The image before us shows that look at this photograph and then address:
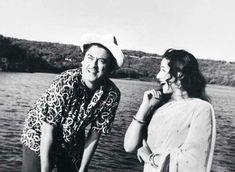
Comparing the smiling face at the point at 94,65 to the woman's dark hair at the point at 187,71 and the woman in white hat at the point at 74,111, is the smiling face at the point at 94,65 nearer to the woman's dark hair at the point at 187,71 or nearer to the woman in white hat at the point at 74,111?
the woman in white hat at the point at 74,111

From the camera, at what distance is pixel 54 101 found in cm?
208

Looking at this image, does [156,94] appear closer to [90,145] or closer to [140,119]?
[140,119]

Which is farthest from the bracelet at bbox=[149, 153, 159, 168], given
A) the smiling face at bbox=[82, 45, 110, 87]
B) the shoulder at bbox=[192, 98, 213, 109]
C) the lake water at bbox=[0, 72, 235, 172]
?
the lake water at bbox=[0, 72, 235, 172]

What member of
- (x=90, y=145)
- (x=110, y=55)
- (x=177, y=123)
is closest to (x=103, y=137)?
(x=90, y=145)

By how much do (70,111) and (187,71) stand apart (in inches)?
27.3

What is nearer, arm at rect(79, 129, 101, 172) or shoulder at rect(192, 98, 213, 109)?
shoulder at rect(192, 98, 213, 109)

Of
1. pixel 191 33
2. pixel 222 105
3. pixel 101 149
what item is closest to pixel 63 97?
pixel 191 33

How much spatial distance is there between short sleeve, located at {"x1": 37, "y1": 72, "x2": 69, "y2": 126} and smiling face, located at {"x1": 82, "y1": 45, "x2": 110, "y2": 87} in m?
0.14

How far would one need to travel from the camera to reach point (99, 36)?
84.9 inches

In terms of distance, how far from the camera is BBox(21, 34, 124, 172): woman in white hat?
6.91 ft

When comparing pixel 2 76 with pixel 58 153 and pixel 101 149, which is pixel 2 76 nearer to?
pixel 101 149

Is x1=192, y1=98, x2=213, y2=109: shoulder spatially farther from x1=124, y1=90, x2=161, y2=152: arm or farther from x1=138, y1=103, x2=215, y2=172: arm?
x1=124, y1=90, x2=161, y2=152: arm

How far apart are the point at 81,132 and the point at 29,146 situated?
316 mm

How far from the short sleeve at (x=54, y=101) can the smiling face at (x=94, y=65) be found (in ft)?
0.45
